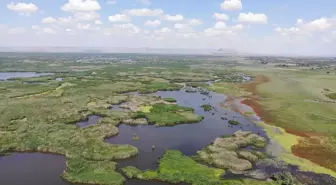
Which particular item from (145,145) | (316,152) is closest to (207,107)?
(145,145)

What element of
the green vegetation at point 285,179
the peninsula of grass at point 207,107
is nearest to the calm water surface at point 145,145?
the peninsula of grass at point 207,107

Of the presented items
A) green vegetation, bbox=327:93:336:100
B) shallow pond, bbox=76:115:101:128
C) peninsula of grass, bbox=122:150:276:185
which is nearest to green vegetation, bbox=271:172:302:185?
peninsula of grass, bbox=122:150:276:185

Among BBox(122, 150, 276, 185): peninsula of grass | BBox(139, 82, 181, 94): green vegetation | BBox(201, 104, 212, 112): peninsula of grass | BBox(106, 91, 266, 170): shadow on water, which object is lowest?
BBox(122, 150, 276, 185): peninsula of grass

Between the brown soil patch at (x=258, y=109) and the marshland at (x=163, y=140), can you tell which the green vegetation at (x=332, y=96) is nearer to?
the marshland at (x=163, y=140)

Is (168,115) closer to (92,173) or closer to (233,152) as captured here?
(233,152)

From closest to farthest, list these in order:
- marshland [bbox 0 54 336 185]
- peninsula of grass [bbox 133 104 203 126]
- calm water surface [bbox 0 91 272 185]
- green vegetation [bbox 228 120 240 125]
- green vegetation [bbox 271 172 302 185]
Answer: green vegetation [bbox 271 172 302 185] < calm water surface [bbox 0 91 272 185] < marshland [bbox 0 54 336 185] < peninsula of grass [bbox 133 104 203 126] < green vegetation [bbox 228 120 240 125]

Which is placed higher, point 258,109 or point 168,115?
point 168,115

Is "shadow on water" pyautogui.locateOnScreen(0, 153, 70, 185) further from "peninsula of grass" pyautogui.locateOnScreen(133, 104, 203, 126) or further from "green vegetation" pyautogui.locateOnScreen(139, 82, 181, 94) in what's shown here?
"green vegetation" pyautogui.locateOnScreen(139, 82, 181, 94)
